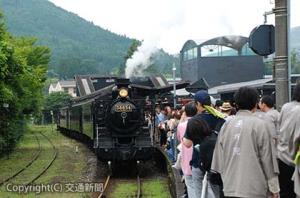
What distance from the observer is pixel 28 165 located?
20.2 meters

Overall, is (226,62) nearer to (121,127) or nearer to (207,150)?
(121,127)

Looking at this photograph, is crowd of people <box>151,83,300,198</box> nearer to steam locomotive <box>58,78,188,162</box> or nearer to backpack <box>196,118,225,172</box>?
backpack <box>196,118,225,172</box>

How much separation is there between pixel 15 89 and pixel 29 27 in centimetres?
15160

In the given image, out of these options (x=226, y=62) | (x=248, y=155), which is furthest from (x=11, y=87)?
(x=226, y=62)

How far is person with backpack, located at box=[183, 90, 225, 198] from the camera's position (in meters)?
5.91

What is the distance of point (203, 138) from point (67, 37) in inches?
6840

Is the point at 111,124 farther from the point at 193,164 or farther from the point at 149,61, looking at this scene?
the point at 149,61

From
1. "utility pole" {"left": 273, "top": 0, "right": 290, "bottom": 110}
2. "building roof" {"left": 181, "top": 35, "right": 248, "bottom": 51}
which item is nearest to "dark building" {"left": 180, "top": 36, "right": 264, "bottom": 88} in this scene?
"building roof" {"left": 181, "top": 35, "right": 248, "bottom": 51}

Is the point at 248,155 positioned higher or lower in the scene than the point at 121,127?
higher

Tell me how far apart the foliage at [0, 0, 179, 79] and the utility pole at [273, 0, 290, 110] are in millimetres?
126204

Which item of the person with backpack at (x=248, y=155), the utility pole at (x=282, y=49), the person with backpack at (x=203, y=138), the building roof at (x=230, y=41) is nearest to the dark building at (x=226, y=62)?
the building roof at (x=230, y=41)

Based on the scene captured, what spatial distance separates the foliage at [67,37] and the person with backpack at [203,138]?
4934 inches

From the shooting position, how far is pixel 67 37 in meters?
177

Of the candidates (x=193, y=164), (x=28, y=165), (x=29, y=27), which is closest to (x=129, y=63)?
(x=28, y=165)
